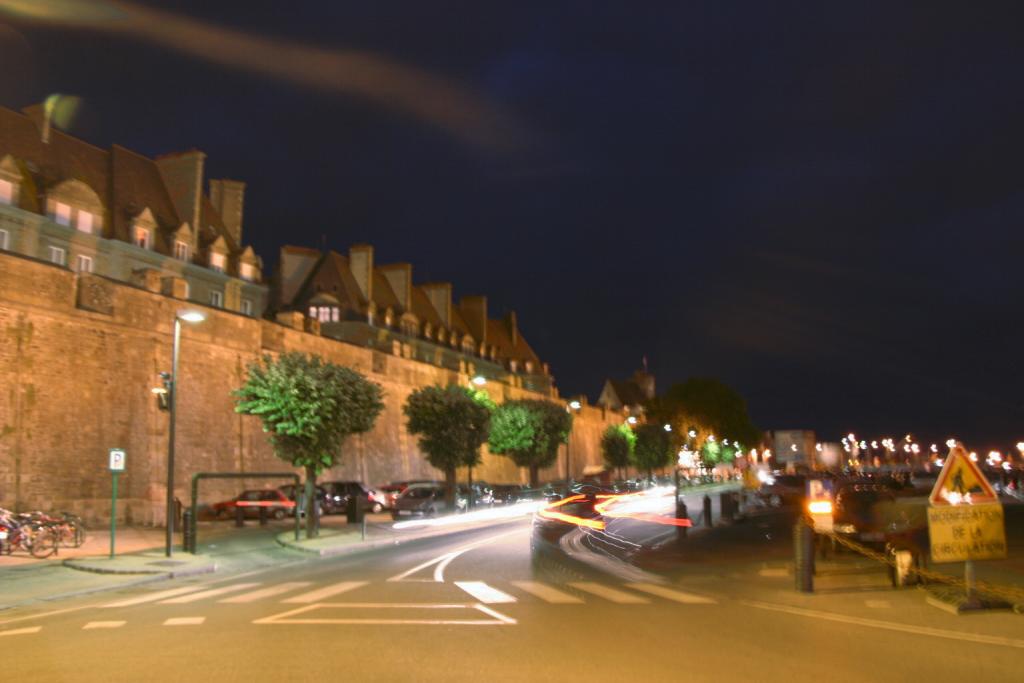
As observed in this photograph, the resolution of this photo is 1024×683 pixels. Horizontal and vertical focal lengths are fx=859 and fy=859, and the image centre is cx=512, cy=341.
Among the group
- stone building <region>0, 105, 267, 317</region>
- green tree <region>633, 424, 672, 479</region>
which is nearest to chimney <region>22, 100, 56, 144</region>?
stone building <region>0, 105, 267, 317</region>

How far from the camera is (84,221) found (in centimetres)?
4578

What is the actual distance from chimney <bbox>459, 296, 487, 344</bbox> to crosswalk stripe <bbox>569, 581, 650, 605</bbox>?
76.1 meters

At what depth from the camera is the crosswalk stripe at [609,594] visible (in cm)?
1357

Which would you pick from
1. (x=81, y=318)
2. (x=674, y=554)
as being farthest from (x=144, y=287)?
(x=674, y=554)

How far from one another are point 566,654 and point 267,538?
67.4 ft

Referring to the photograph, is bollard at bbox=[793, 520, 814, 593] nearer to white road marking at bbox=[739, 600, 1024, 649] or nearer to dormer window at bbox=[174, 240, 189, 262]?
white road marking at bbox=[739, 600, 1024, 649]

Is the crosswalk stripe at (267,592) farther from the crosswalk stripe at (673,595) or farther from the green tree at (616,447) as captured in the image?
the green tree at (616,447)

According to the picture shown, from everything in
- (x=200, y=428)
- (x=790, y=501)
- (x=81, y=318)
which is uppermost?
(x=81, y=318)

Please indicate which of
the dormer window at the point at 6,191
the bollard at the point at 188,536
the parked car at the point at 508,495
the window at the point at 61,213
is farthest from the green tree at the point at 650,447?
the bollard at the point at 188,536

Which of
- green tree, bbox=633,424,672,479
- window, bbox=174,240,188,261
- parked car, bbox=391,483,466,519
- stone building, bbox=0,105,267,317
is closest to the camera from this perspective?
parked car, bbox=391,483,466,519

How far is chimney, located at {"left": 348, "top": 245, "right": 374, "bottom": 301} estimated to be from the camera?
236ft

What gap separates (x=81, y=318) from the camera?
105ft

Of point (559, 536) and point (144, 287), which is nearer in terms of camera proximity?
point (559, 536)

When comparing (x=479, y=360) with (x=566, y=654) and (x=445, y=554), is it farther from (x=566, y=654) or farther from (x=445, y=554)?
(x=566, y=654)
